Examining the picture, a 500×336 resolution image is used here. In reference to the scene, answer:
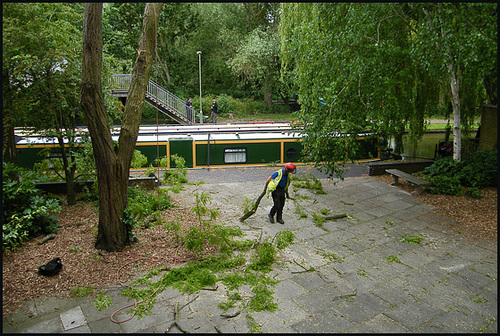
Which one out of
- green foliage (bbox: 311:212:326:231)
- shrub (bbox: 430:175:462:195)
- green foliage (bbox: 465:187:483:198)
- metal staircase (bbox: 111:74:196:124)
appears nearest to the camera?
green foliage (bbox: 311:212:326:231)

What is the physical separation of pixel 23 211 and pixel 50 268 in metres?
2.05

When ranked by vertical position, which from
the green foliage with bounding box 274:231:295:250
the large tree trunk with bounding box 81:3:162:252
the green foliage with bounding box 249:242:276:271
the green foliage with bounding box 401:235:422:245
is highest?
the large tree trunk with bounding box 81:3:162:252

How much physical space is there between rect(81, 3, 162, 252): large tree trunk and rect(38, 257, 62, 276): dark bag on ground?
969mm

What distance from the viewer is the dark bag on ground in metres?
6.52

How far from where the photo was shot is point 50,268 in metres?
6.53

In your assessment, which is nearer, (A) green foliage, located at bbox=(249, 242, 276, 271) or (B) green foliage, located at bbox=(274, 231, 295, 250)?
(A) green foliage, located at bbox=(249, 242, 276, 271)

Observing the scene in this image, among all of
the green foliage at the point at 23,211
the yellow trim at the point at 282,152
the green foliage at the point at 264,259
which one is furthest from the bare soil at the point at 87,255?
the yellow trim at the point at 282,152

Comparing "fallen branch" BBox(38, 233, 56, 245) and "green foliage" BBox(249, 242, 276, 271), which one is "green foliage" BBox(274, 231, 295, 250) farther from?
"fallen branch" BBox(38, 233, 56, 245)

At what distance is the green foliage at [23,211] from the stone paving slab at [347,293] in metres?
2.15

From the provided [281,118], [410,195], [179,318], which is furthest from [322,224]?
[281,118]

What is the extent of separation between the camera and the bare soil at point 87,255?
629cm

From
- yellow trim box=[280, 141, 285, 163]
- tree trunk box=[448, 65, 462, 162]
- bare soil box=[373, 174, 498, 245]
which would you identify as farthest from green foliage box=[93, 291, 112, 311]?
yellow trim box=[280, 141, 285, 163]

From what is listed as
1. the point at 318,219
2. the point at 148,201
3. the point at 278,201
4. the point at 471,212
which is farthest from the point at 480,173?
the point at 148,201

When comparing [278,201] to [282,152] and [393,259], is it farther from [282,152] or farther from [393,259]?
[282,152]
